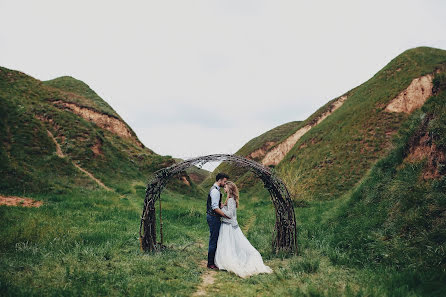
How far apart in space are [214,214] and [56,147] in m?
26.7

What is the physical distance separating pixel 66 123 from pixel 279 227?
32.6 meters

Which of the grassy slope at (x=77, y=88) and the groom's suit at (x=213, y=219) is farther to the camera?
the grassy slope at (x=77, y=88)

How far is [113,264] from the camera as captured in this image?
20.4 ft

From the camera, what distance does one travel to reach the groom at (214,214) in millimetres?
7199

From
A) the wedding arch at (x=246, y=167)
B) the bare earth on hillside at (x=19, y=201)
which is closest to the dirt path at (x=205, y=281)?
the wedding arch at (x=246, y=167)

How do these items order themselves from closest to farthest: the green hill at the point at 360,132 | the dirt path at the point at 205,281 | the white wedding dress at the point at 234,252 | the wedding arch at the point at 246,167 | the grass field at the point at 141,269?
the grass field at the point at 141,269 < the dirt path at the point at 205,281 < the white wedding dress at the point at 234,252 < the wedding arch at the point at 246,167 < the green hill at the point at 360,132

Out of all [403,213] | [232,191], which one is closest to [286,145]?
[403,213]

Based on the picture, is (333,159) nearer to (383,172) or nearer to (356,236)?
(383,172)

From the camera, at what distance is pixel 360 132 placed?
34.8 m

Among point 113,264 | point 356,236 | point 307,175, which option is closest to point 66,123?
point 307,175

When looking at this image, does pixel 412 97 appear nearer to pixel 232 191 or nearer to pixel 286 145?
pixel 286 145

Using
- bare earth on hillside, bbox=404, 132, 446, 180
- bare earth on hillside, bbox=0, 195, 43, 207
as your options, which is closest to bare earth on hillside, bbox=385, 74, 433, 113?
bare earth on hillside, bbox=404, 132, 446, 180

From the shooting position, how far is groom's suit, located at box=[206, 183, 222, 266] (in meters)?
7.23

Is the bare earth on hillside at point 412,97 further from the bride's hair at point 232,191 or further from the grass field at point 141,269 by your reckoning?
the bride's hair at point 232,191
